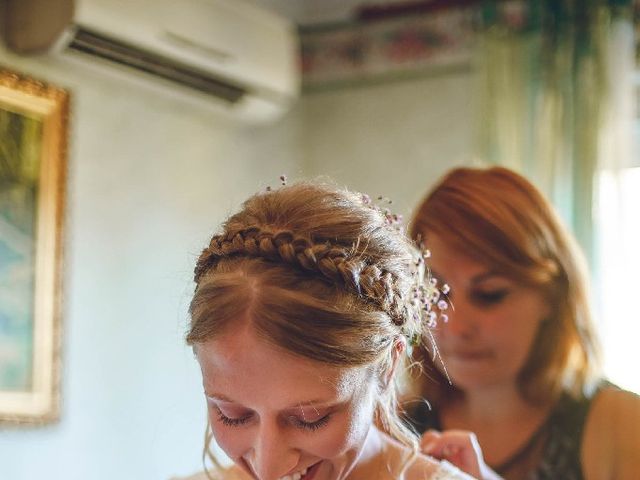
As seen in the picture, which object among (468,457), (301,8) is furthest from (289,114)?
(468,457)

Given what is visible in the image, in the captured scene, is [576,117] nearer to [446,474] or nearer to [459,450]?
[459,450]

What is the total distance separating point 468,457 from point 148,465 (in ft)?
5.14

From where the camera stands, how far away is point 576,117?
326cm

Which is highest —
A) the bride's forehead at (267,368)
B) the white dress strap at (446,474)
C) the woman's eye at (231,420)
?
the bride's forehead at (267,368)

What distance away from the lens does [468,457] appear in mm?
1754

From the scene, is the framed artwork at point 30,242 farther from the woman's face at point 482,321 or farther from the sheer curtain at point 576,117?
the sheer curtain at point 576,117

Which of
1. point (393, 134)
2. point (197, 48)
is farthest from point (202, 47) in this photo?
point (393, 134)

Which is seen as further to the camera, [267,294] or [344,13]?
[344,13]

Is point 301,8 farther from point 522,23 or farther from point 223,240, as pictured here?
point 223,240

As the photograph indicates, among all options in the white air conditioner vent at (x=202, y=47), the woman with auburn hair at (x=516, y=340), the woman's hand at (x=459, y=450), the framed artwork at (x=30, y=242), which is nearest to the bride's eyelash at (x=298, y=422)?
the woman's hand at (x=459, y=450)

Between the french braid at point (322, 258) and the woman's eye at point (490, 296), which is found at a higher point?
the woman's eye at point (490, 296)

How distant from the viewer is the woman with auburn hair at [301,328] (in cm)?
128

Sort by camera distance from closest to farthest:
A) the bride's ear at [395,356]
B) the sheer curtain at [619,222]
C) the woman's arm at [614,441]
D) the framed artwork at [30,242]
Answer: the bride's ear at [395,356] → the woman's arm at [614,441] → the framed artwork at [30,242] → the sheer curtain at [619,222]

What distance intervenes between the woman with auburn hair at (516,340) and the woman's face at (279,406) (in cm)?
82
